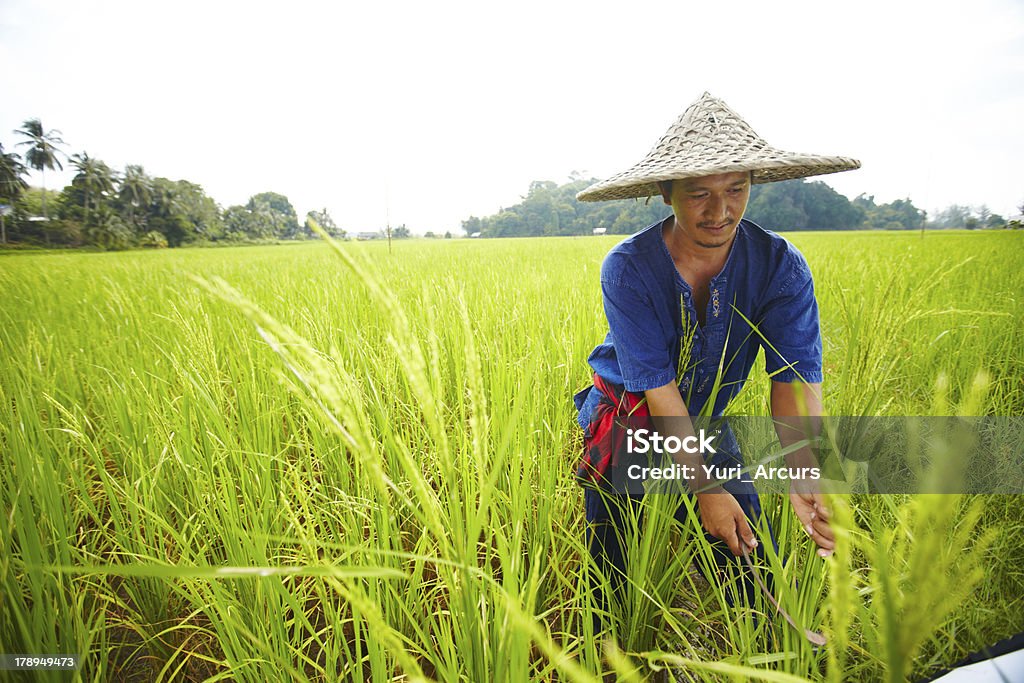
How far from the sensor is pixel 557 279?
3.77m

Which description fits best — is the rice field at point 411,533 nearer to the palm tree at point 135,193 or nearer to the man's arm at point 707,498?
the man's arm at point 707,498

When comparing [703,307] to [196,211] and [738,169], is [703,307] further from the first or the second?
[196,211]

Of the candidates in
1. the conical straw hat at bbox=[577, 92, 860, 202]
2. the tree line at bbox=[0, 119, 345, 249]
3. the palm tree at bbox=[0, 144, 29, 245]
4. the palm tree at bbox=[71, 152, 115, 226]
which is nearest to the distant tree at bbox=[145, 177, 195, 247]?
the tree line at bbox=[0, 119, 345, 249]

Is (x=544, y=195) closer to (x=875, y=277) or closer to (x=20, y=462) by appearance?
(x=875, y=277)

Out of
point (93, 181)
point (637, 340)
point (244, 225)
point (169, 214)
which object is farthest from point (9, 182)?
point (244, 225)

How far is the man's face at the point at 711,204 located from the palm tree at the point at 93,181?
4.07 metres

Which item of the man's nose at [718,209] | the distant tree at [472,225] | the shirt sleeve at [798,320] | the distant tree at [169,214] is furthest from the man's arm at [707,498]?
the distant tree at [472,225]

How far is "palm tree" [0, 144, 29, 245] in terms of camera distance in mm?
2141

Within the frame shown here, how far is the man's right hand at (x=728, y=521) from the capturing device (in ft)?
3.38

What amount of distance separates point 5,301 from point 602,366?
350 centimetres

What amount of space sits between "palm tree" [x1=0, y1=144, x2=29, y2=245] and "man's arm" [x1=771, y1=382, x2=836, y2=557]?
340 centimetres

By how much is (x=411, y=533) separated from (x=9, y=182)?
109 inches

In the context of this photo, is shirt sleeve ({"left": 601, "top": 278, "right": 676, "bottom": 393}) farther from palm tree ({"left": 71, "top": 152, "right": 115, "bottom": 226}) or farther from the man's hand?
palm tree ({"left": 71, "top": 152, "right": 115, "bottom": 226})

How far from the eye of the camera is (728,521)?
1.04 m
